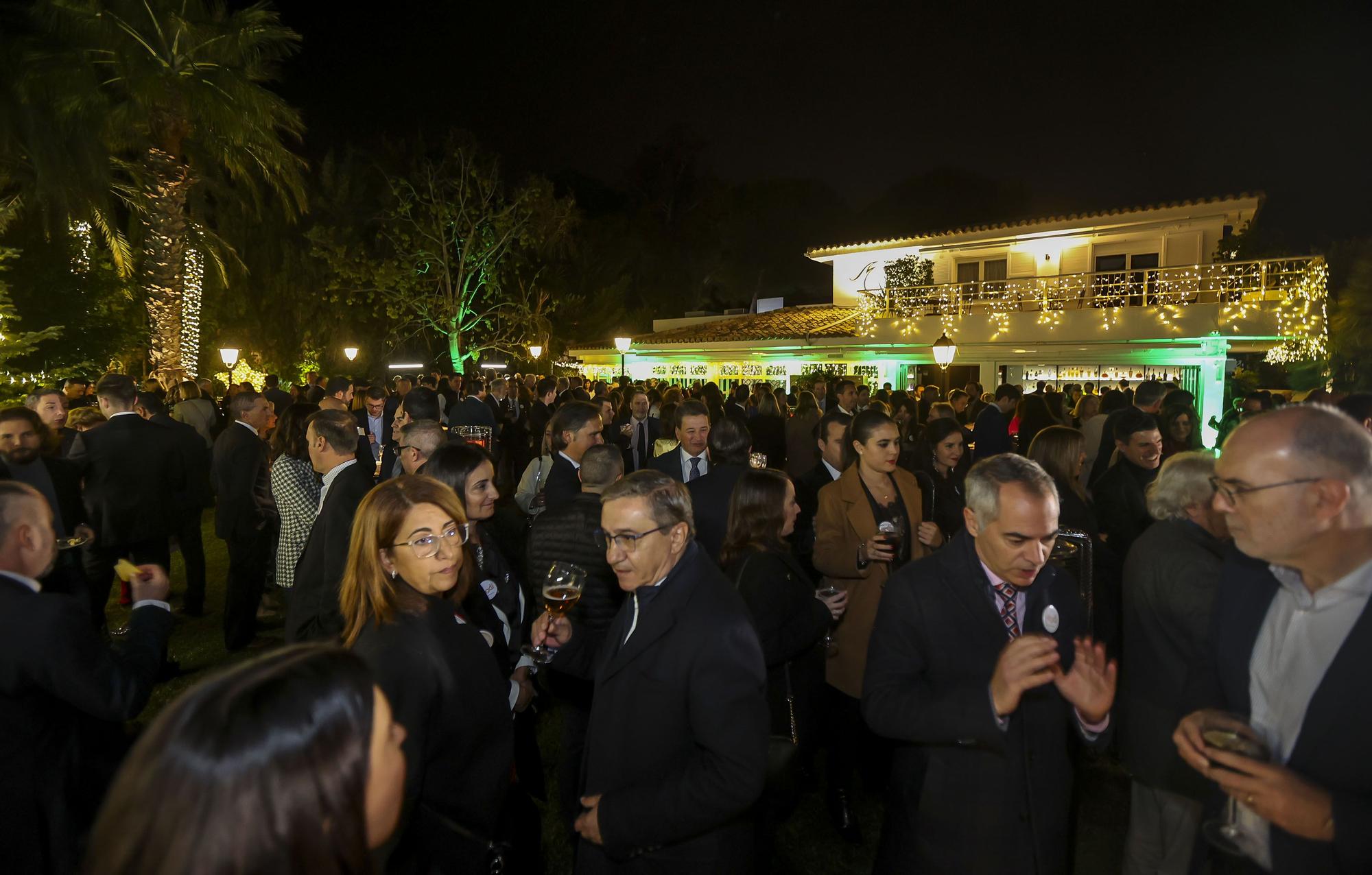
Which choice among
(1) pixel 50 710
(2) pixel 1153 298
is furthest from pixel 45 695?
(2) pixel 1153 298

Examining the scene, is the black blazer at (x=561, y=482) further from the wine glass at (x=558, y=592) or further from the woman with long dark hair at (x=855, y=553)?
the wine glass at (x=558, y=592)

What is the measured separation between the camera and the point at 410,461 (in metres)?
4.91

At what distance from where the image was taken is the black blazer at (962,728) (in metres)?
2.42

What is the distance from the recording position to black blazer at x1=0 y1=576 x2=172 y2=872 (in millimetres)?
2395

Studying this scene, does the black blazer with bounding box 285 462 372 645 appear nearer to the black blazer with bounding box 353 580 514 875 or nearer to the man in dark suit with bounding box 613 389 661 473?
the black blazer with bounding box 353 580 514 875

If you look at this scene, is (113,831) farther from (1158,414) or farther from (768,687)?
(1158,414)

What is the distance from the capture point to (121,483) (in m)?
6.41

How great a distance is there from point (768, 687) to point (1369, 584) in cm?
244

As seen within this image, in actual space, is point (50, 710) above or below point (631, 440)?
below

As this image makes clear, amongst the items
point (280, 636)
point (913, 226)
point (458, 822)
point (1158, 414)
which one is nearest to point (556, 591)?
point (458, 822)

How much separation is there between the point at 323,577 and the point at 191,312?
17815 millimetres

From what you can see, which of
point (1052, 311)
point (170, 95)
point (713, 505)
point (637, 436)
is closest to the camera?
point (713, 505)

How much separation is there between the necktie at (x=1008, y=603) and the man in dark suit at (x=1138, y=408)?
16.1 feet

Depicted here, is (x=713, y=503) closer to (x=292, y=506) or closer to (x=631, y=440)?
(x=292, y=506)
